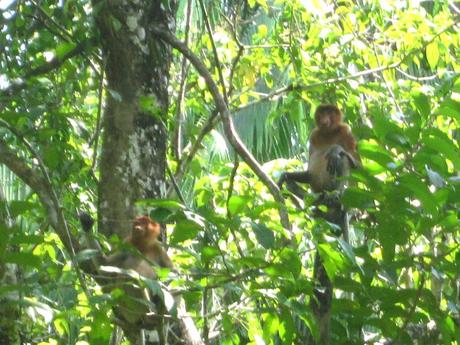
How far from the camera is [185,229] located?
128 inches

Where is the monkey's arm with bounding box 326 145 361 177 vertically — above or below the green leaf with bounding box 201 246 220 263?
above

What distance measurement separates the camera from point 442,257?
3689mm

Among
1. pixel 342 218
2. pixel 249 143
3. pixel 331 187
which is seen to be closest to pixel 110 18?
pixel 342 218

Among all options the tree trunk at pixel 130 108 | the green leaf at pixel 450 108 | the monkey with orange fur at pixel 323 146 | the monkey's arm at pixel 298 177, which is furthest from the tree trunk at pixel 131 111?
the monkey's arm at pixel 298 177

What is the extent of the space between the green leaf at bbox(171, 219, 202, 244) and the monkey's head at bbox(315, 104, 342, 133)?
3900 millimetres

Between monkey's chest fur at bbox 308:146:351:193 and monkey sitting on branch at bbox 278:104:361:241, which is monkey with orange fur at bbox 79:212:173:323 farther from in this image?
monkey's chest fur at bbox 308:146:351:193

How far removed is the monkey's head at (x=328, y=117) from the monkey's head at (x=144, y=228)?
8.45ft

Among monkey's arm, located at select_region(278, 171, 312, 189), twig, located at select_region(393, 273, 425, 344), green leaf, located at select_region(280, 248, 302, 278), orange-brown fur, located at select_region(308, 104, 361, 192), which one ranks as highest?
orange-brown fur, located at select_region(308, 104, 361, 192)

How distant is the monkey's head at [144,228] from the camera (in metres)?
4.48

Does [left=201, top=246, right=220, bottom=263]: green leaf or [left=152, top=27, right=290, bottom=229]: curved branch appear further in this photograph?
[left=152, top=27, right=290, bottom=229]: curved branch

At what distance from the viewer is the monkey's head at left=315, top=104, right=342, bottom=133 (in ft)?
23.3

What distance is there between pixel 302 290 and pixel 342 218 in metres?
1.83

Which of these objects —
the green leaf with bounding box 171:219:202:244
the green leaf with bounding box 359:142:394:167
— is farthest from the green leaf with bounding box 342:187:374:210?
the green leaf with bounding box 171:219:202:244

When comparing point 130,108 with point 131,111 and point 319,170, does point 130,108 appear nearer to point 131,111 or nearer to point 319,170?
point 131,111
